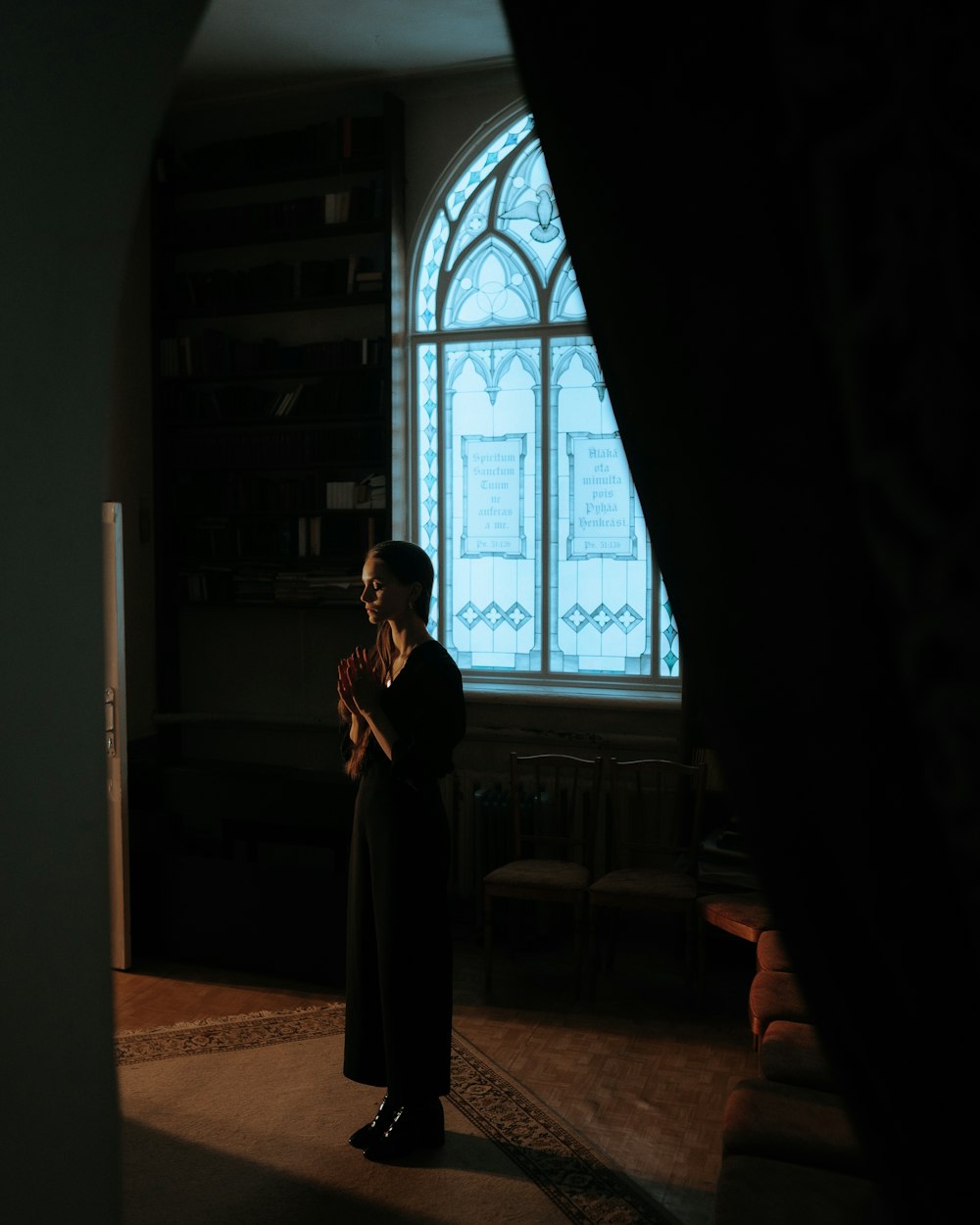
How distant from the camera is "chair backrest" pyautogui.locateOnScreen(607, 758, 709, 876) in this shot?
466cm

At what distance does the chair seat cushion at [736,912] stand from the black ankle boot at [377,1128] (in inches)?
56.0

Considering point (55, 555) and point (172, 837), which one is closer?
point (55, 555)

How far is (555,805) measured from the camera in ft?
16.8

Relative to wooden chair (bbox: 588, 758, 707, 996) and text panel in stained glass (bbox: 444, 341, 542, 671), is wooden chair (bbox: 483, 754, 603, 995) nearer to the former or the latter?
wooden chair (bbox: 588, 758, 707, 996)

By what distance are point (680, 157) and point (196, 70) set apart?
5.95 m

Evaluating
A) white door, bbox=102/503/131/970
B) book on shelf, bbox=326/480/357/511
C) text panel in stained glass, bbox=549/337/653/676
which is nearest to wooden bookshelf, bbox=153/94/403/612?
book on shelf, bbox=326/480/357/511

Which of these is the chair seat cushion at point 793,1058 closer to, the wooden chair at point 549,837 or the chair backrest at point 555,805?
the wooden chair at point 549,837

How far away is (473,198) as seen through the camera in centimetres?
562

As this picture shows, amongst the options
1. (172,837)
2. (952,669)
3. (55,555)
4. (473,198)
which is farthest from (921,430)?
(473,198)

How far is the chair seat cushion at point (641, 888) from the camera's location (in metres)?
4.33

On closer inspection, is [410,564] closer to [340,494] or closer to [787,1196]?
[787,1196]

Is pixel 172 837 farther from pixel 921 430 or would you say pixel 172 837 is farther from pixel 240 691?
pixel 921 430

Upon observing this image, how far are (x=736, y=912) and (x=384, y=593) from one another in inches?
74.7

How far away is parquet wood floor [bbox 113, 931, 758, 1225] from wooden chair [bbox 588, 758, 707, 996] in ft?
0.51
